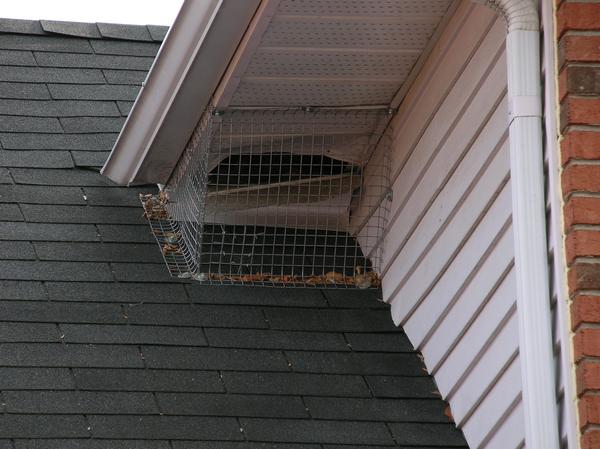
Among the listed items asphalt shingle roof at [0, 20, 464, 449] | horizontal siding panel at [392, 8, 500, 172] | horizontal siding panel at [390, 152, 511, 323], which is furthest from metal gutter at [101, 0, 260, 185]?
horizontal siding panel at [390, 152, 511, 323]

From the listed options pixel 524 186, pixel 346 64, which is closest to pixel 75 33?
pixel 346 64

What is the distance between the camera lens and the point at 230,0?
3617 millimetres

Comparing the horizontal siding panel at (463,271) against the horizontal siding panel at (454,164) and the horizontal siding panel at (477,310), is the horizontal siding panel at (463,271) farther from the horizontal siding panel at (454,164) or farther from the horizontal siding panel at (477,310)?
the horizontal siding panel at (454,164)

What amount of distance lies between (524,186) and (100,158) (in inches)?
96.2

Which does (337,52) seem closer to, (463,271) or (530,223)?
(463,271)

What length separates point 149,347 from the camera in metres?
3.95

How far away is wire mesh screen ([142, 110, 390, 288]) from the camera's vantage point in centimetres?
437

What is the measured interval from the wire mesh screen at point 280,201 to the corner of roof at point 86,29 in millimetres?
1241

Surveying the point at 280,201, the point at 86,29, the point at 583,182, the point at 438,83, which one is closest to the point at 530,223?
the point at 583,182

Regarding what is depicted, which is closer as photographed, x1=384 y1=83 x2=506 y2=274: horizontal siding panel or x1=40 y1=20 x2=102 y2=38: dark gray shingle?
x1=384 y1=83 x2=506 y2=274: horizontal siding panel

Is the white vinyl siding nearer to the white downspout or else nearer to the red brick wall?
the white downspout

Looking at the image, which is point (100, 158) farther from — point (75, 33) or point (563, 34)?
point (563, 34)

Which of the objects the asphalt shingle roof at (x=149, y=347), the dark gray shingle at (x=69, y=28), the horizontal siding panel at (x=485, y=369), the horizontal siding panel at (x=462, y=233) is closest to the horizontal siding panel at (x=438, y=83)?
the horizontal siding panel at (x=462, y=233)

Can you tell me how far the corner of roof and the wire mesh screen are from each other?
1241 millimetres
